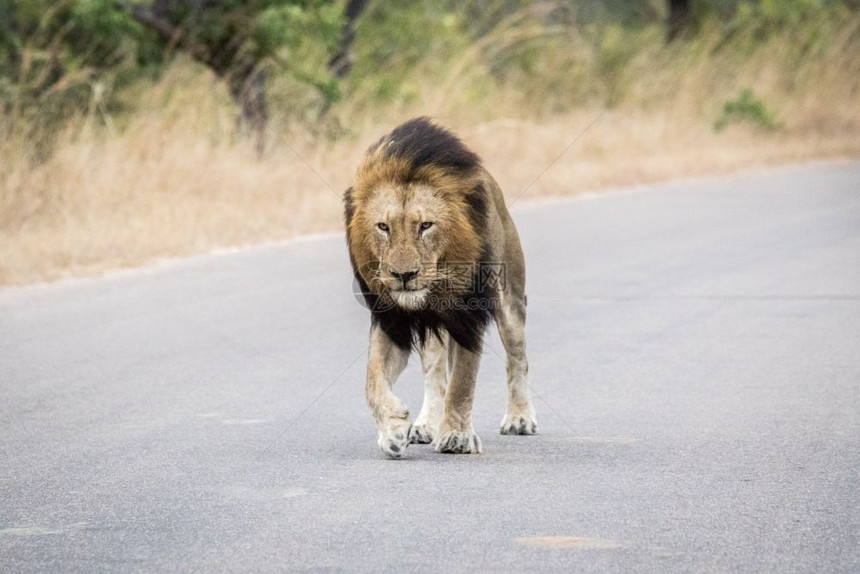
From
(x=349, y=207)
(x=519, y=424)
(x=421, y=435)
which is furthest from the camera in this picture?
(x=519, y=424)

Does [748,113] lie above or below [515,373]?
above

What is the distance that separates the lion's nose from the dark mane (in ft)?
1.23

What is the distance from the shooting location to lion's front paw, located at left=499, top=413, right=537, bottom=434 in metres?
6.11

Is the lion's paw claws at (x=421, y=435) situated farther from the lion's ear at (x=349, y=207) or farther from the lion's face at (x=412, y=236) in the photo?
the lion's ear at (x=349, y=207)

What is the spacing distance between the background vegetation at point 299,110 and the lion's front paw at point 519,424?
545 centimetres

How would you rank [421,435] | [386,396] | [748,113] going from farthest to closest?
[748,113] → [421,435] → [386,396]

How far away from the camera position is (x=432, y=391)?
242 inches

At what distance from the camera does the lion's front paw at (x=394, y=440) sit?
539 cm

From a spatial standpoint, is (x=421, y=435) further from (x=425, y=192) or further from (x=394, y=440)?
(x=425, y=192)

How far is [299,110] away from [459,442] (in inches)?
446

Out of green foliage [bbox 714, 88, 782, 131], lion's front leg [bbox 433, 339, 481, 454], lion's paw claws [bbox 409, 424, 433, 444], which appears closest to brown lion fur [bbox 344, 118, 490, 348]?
lion's front leg [bbox 433, 339, 481, 454]

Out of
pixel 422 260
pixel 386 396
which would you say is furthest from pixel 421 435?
pixel 422 260

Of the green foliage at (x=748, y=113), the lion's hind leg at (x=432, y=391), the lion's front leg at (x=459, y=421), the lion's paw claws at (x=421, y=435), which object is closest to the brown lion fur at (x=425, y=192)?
the lion's front leg at (x=459, y=421)

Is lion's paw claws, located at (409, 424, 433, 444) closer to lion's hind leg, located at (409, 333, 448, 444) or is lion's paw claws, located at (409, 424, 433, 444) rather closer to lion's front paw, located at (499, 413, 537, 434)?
lion's hind leg, located at (409, 333, 448, 444)
